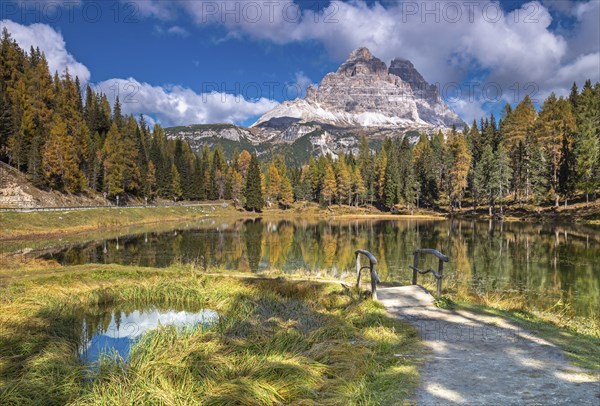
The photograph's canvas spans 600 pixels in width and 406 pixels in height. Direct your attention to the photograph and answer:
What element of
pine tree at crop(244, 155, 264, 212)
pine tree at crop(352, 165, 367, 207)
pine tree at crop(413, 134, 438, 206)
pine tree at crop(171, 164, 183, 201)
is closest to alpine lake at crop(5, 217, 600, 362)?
pine tree at crop(413, 134, 438, 206)

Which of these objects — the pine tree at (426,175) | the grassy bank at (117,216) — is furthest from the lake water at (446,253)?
the pine tree at (426,175)

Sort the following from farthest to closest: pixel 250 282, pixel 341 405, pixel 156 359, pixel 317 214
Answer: pixel 317 214 → pixel 250 282 → pixel 156 359 → pixel 341 405

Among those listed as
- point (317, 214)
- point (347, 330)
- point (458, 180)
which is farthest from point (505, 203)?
point (347, 330)

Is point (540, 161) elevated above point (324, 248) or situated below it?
above

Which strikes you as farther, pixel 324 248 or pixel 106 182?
pixel 106 182

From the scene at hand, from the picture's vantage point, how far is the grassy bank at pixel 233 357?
238 inches

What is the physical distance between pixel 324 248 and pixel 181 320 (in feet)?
85.1

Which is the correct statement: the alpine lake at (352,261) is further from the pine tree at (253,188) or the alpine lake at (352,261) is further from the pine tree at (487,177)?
the pine tree at (253,188)

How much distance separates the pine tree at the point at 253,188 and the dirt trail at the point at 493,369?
93354 millimetres

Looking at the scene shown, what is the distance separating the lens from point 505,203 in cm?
7519

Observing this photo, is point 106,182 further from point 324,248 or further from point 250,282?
point 250,282

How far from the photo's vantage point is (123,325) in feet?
40.3

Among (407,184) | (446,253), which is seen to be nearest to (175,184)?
(407,184)

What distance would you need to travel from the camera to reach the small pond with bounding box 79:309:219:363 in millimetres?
9867
